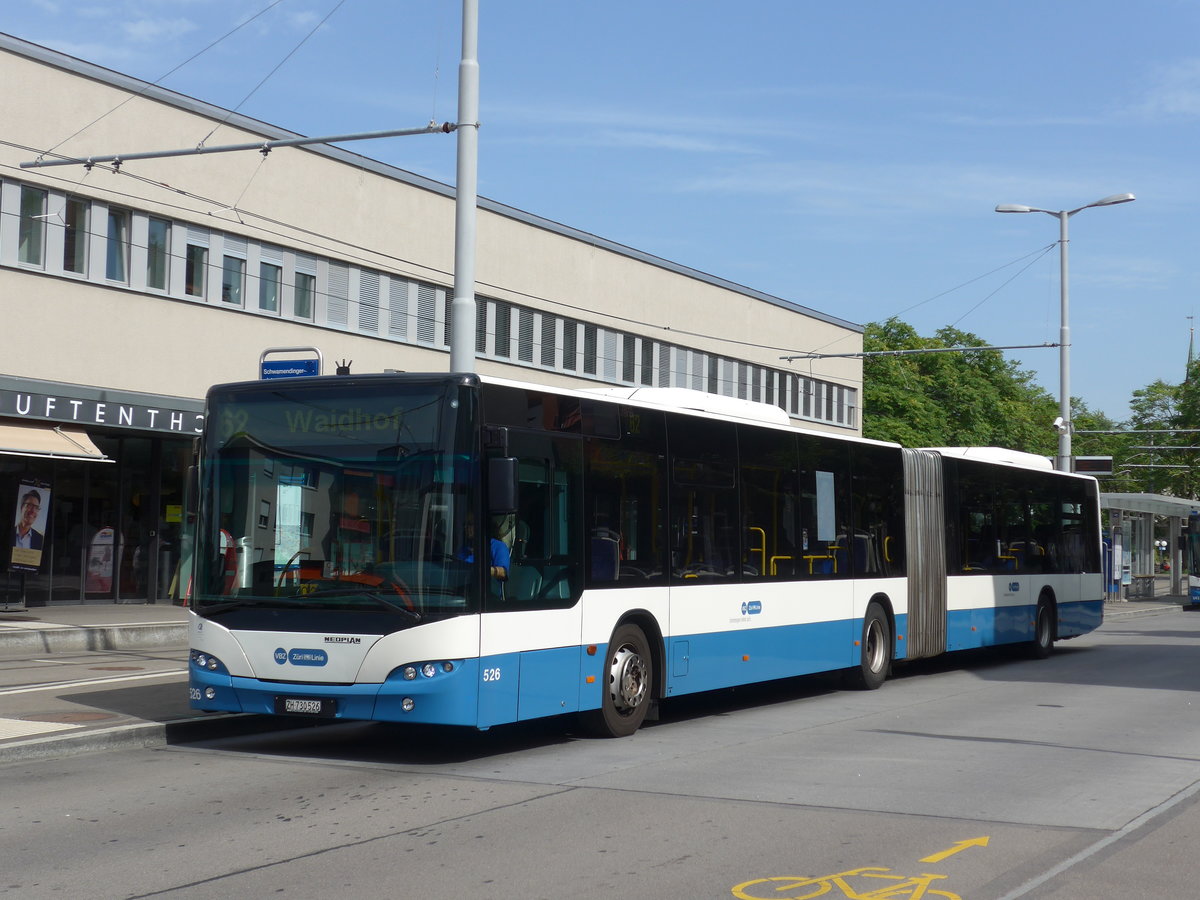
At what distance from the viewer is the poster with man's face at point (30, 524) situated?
23.0 metres

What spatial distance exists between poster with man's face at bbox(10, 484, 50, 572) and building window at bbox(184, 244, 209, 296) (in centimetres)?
585

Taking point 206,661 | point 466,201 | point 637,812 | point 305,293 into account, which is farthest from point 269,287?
point 637,812

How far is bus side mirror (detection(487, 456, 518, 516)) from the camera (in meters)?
10.4

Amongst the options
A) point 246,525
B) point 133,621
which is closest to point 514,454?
point 246,525

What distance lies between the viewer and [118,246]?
26.3 meters

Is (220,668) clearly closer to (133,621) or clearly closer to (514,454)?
(514,454)

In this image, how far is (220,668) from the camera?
11.0 m

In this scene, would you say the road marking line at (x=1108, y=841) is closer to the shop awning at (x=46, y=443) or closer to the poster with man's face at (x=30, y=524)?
the shop awning at (x=46, y=443)

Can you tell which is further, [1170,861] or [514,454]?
[514,454]

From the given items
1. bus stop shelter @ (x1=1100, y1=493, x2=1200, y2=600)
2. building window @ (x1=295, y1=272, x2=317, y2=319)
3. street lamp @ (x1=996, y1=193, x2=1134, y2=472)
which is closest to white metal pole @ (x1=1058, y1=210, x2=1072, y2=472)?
street lamp @ (x1=996, y1=193, x2=1134, y2=472)

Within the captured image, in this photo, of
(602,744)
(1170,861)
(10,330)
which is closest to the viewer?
(1170,861)

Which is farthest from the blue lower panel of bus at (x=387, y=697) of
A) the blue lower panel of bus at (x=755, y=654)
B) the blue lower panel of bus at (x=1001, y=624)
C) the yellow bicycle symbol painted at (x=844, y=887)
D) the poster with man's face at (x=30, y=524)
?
the poster with man's face at (x=30, y=524)

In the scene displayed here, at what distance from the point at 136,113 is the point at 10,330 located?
4.95 metres

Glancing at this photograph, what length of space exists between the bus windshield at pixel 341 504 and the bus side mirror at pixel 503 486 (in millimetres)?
159
